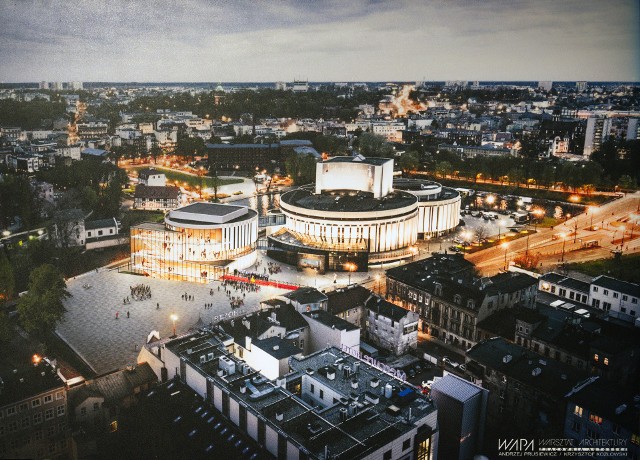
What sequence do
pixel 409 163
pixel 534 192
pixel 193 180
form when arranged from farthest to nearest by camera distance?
pixel 409 163
pixel 193 180
pixel 534 192

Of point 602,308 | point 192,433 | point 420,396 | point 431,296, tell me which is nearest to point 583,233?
point 602,308

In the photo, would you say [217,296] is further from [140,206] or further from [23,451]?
[140,206]

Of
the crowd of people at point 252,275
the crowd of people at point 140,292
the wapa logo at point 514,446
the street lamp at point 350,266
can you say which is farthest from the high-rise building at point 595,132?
the wapa logo at point 514,446

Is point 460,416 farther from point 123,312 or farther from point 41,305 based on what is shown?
point 123,312

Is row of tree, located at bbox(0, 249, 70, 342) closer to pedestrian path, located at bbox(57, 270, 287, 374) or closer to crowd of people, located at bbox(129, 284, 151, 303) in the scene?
pedestrian path, located at bbox(57, 270, 287, 374)

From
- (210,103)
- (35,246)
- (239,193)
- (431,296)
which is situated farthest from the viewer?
(210,103)

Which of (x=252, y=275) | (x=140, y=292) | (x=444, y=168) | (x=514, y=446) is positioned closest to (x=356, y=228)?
(x=252, y=275)
